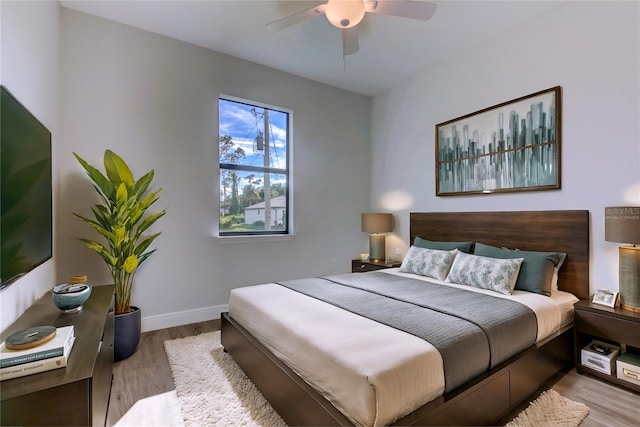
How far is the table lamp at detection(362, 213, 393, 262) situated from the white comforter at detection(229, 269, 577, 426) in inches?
81.6

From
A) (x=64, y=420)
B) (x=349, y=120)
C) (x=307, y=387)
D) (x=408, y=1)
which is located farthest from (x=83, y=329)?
(x=349, y=120)

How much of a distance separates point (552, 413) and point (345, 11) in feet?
9.29

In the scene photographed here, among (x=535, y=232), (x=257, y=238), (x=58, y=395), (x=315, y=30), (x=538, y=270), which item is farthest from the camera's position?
(x=257, y=238)

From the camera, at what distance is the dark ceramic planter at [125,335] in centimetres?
241

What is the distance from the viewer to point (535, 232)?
277 cm

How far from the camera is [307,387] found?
1.50 m

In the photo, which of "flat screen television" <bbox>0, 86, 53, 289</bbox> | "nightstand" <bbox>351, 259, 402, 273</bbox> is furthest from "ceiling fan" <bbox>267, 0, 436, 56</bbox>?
"nightstand" <bbox>351, 259, 402, 273</bbox>

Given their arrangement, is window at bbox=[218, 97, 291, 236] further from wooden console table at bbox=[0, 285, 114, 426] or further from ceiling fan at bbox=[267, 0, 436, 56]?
wooden console table at bbox=[0, 285, 114, 426]

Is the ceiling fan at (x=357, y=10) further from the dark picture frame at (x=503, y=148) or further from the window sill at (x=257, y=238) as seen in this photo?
the window sill at (x=257, y=238)

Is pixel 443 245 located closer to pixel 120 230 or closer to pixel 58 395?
pixel 120 230

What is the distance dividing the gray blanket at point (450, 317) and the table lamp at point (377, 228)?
1.42 metres

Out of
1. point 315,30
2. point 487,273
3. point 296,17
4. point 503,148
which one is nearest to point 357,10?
point 296,17

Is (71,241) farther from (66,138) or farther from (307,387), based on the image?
(307,387)

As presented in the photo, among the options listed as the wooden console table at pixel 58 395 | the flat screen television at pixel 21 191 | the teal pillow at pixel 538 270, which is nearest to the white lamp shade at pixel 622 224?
the teal pillow at pixel 538 270
